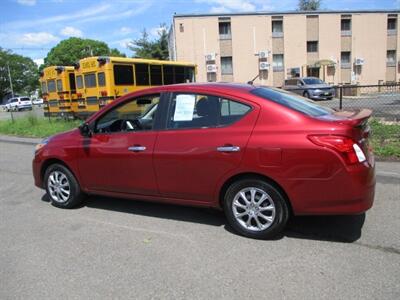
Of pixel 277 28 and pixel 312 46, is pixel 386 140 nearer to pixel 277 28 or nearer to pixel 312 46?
pixel 277 28

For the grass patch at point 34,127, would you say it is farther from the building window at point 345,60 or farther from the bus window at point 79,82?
the building window at point 345,60

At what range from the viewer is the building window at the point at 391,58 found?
47094 mm

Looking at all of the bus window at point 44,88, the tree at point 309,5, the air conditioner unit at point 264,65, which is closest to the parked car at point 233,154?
the bus window at point 44,88

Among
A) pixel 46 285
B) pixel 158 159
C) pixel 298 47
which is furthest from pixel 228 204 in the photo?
pixel 298 47

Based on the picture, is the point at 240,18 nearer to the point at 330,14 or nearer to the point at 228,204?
the point at 330,14

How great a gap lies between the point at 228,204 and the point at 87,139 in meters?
2.12

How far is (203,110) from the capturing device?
4.78m

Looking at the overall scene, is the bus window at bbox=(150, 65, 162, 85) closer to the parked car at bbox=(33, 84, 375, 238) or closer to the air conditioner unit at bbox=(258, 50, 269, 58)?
the parked car at bbox=(33, 84, 375, 238)

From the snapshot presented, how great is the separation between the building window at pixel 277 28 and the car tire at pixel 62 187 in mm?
41168

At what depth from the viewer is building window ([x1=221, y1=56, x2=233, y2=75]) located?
145 ft

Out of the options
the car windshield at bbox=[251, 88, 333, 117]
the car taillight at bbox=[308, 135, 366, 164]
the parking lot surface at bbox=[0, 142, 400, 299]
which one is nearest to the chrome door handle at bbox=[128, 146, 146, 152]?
the parking lot surface at bbox=[0, 142, 400, 299]

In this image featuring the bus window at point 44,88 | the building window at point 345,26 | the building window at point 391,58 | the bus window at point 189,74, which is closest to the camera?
the bus window at point 189,74

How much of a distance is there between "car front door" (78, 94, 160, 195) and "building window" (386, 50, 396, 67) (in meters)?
47.5

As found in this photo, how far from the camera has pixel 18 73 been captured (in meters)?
87.6
